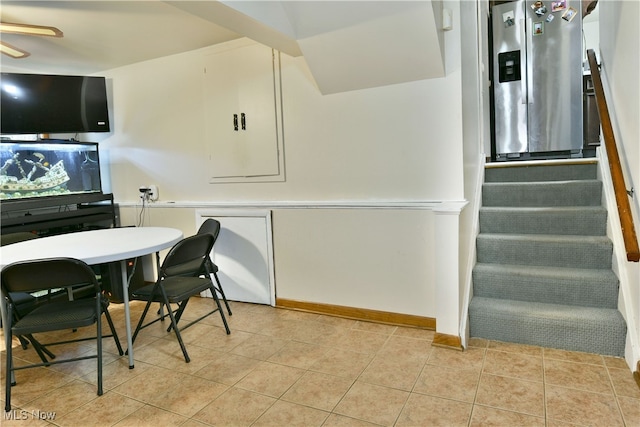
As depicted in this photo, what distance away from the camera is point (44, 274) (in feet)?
6.34

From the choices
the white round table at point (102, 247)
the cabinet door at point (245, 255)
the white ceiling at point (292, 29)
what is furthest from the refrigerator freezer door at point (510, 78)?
the white round table at point (102, 247)

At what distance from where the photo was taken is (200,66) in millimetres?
3559

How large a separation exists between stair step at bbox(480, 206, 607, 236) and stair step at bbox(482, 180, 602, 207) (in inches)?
4.5

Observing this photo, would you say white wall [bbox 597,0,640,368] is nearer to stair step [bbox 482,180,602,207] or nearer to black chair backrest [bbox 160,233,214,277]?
stair step [bbox 482,180,602,207]

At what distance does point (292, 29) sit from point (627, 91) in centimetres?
208

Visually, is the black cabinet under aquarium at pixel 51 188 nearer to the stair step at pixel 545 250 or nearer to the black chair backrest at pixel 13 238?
the black chair backrest at pixel 13 238

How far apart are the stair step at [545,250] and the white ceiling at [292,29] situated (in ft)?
4.51

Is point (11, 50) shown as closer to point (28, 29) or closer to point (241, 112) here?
point (28, 29)

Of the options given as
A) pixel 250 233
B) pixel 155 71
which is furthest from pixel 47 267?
pixel 155 71

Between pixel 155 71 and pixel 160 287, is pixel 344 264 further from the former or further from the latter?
pixel 155 71

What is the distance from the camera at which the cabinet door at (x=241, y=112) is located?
3.25 metres

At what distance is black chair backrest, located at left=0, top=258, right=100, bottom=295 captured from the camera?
1887mm

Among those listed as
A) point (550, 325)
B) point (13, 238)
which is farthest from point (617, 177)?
point (13, 238)

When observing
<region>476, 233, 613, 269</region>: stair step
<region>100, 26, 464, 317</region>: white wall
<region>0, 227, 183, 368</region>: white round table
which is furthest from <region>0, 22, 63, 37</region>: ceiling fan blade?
<region>476, 233, 613, 269</region>: stair step
